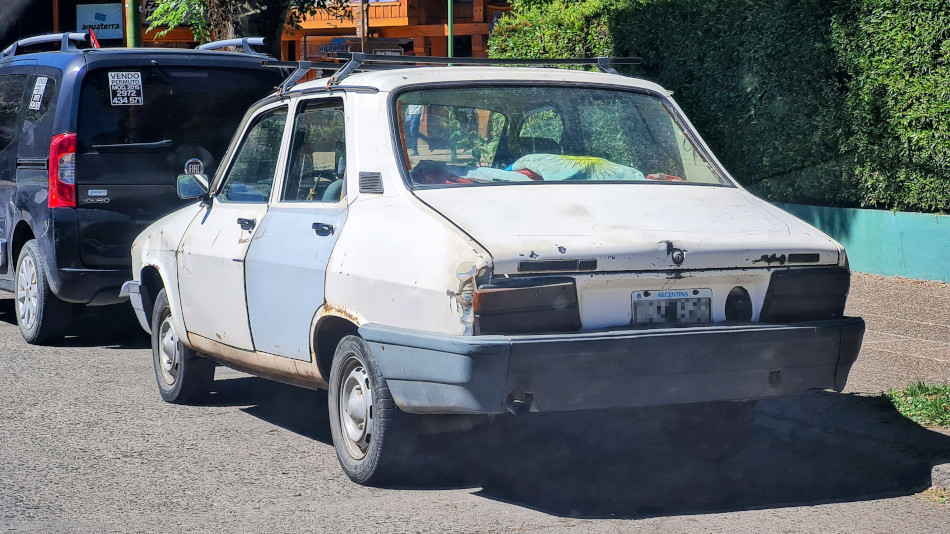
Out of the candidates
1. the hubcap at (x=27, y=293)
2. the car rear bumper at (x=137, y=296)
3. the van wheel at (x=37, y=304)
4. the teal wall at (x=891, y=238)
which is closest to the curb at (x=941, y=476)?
the car rear bumper at (x=137, y=296)

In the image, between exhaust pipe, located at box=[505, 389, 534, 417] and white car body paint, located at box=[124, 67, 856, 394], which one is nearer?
exhaust pipe, located at box=[505, 389, 534, 417]

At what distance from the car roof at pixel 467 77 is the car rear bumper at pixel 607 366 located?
1226 mm

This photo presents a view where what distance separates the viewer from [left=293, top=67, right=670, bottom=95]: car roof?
577 cm

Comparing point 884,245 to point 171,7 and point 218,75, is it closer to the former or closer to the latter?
point 218,75

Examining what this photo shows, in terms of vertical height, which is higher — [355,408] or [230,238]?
[230,238]

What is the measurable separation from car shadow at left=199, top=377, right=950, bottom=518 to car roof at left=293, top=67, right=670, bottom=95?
1530 millimetres

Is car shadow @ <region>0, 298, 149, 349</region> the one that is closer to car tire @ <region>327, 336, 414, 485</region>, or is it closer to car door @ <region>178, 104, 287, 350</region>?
car door @ <region>178, 104, 287, 350</region>

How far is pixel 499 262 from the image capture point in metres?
4.69

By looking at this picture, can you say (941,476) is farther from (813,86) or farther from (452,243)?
(813,86)

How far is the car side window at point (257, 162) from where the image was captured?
644cm

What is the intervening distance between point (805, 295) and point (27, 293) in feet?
20.8

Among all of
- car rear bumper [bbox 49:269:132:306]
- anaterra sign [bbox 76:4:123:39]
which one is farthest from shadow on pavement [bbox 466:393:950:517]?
anaterra sign [bbox 76:4:123:39]

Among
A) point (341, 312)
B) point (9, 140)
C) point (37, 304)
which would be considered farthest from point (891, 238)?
point (341, 312)

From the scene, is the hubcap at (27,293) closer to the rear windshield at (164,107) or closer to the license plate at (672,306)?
the rear windshield at (164,107)
